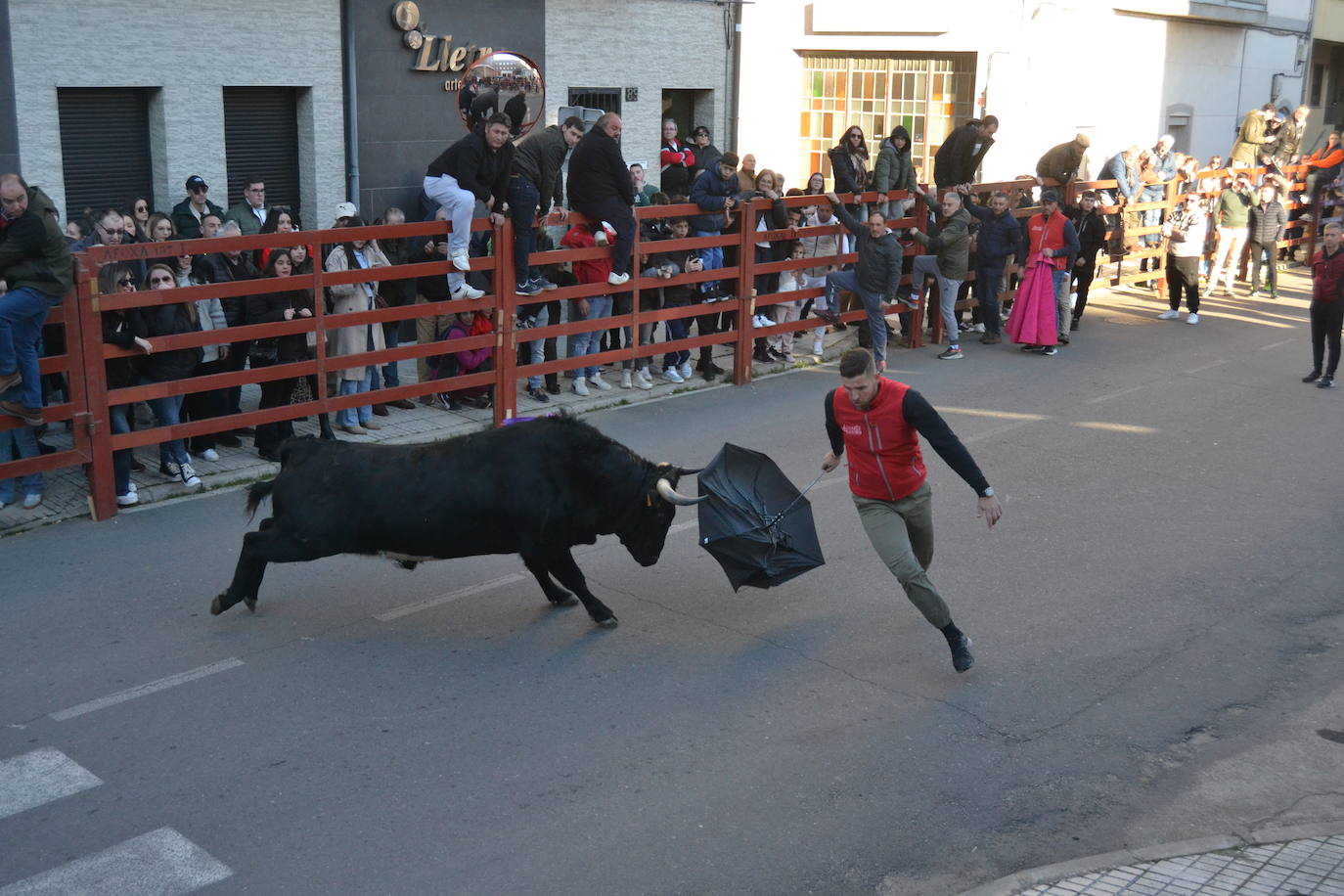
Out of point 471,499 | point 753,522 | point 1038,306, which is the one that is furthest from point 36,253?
point 1038,306

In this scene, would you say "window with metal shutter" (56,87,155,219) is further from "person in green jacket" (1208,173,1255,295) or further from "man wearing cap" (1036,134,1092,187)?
"person in green jacket" (1208,173,1255,295)

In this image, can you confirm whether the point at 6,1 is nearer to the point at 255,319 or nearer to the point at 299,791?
the point at 255,319

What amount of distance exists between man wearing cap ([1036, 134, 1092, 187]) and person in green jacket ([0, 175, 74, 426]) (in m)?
13.8

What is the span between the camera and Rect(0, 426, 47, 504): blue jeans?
981cm

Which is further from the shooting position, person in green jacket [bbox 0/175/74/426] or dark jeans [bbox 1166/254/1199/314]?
dark jeans [bbox 1166/254/1199/314]

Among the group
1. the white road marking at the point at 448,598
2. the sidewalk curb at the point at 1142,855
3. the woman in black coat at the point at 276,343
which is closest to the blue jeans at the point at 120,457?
the woman in black coat at the point at 276,343

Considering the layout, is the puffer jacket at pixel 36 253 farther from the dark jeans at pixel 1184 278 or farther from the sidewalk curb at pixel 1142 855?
the dark jeans at pixel 1184 278

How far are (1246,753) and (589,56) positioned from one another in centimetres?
1440

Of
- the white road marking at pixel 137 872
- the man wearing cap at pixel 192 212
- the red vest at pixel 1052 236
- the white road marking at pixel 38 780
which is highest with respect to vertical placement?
the man wearing cap at pixel 192 212

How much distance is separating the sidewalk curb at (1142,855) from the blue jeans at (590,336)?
8.46 meters

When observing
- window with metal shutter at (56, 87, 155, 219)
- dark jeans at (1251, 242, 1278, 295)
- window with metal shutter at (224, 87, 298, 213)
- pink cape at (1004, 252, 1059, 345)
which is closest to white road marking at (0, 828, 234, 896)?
window with metal shutter at (56, 87, 155, 219)

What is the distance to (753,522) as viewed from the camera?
789 cm

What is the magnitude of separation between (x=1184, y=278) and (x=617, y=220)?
946 cm

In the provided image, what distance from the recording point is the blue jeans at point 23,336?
9.09 meters
